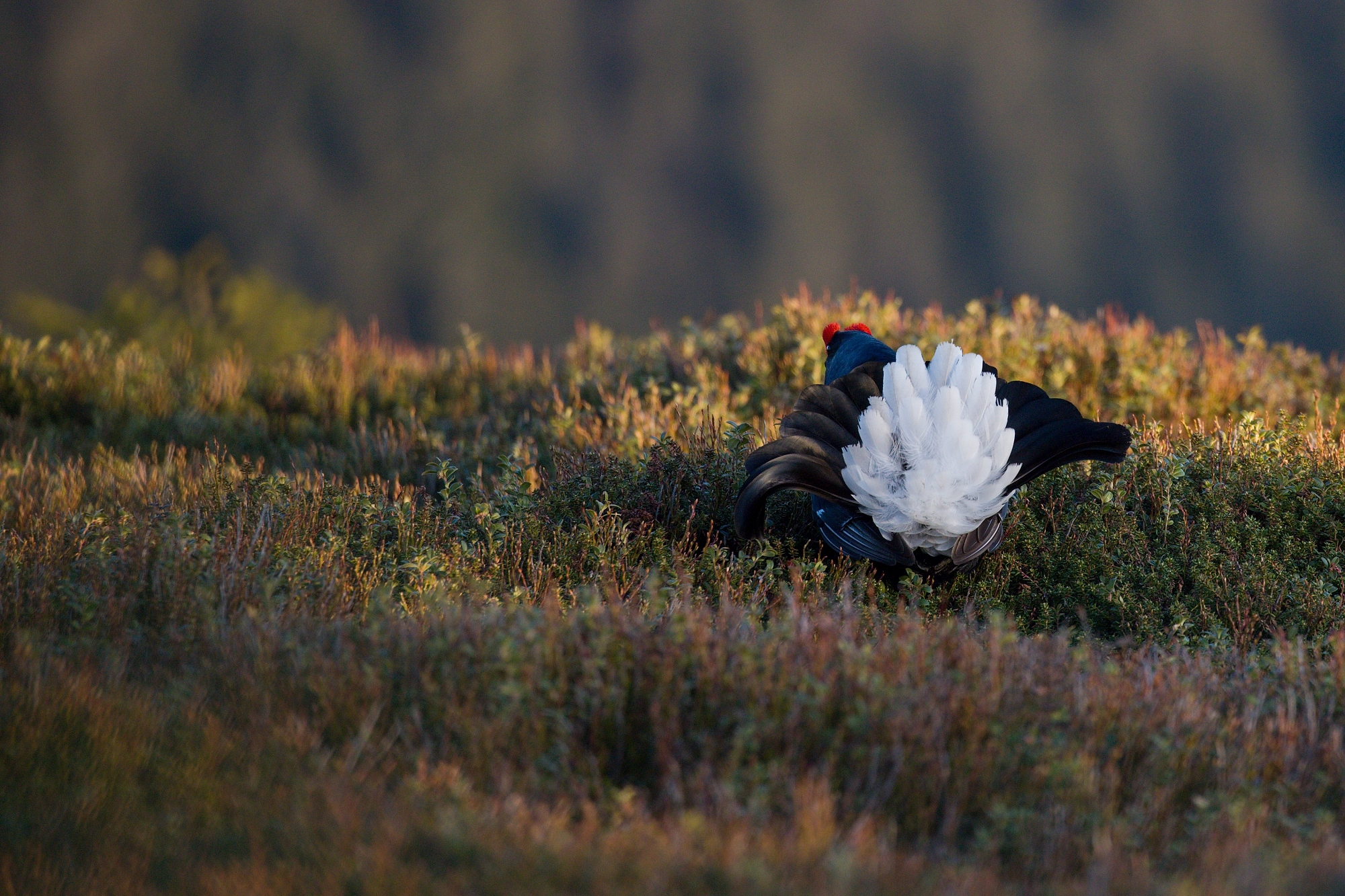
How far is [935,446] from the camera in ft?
12.6

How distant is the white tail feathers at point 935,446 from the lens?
12.6ft

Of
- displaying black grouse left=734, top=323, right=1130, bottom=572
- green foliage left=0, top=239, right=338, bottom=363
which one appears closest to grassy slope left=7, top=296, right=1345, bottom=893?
displaying black grouse left=734, top=323, right=1130, bottom=572

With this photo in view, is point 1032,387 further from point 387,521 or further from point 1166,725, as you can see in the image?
point 387,521

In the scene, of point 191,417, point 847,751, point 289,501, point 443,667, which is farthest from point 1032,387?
point 191,417

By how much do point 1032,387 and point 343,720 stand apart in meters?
2.91

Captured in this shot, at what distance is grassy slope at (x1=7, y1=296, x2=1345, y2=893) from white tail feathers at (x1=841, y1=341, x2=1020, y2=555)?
1.44 feet

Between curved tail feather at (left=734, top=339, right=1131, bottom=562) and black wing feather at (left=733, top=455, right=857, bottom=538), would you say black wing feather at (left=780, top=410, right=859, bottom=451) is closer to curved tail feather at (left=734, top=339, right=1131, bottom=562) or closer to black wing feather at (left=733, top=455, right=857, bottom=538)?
curved tail feather at (left=734, top=339, right=1131, bottom=562)

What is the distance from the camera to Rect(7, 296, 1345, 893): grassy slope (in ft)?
7.68

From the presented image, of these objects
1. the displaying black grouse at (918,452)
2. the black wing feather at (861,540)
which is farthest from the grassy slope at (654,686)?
the displaying black grouse at (918,452)

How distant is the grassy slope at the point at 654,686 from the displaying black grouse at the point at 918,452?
0.31 m

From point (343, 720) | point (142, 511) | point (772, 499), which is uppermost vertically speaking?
point (772, 499)

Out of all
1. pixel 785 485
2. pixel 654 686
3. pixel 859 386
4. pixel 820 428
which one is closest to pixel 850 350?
pixel 859 386

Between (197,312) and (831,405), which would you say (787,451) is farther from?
(197,312)

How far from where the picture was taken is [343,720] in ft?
9.40
